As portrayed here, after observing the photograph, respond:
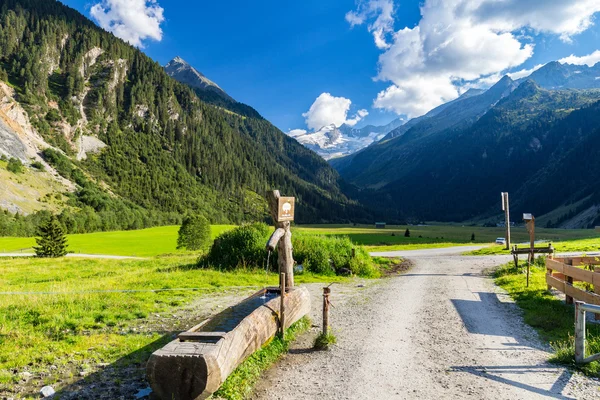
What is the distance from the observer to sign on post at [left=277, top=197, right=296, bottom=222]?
488 inches

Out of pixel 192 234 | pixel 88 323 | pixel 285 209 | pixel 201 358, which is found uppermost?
pixel 285 209

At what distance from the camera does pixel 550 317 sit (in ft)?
44.5

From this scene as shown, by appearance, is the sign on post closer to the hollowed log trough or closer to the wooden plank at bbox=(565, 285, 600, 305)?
the hollowed log trough

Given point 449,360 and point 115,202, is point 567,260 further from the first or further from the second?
point 115,202

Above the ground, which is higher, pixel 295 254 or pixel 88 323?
pixel 295 254

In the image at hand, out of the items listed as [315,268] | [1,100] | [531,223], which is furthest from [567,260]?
[1,100]

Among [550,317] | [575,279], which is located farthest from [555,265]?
[550,317]

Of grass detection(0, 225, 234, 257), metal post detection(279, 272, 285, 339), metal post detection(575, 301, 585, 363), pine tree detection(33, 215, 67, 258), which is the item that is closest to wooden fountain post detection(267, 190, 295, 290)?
metal post detection(279, 272, 285, 339)

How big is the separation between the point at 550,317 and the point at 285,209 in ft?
34.9

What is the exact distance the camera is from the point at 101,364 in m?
8.98

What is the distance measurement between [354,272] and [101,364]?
1880cm

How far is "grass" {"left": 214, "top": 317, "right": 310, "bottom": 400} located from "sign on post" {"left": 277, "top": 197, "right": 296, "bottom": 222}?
368 cm

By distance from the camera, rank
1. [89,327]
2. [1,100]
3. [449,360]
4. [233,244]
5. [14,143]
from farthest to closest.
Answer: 1. [1,100]
2. [14,143]
3. [233,244]
4. [89,327]
5. [449,360]

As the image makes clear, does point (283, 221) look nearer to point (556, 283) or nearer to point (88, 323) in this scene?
point (88, 323)
